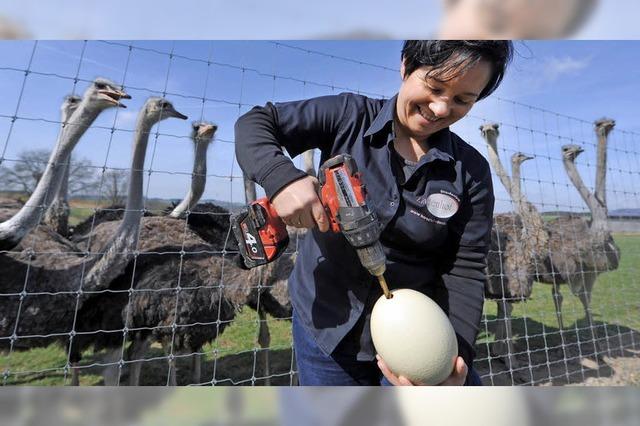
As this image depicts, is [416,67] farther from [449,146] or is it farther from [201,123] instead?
[201,123]

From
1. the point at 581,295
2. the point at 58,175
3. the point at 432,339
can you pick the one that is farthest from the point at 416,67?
the point at 581,295

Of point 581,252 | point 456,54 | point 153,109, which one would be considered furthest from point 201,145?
point 581,252

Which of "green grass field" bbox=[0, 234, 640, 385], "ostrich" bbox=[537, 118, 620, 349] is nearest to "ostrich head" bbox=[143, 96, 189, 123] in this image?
"green grass field" bbox=[0, 234, 640, 385]

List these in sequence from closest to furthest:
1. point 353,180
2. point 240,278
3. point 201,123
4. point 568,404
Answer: point 568,404 → point 353,180 → point 240,278 → point 201,123

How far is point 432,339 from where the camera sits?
0.71m

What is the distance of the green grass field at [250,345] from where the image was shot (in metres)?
2.45

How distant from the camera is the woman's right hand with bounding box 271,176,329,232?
634mm

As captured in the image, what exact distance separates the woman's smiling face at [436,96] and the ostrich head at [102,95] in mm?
2006

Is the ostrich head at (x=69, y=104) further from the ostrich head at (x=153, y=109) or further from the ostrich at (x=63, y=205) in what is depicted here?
the ostrich head at (x=153, y=109)

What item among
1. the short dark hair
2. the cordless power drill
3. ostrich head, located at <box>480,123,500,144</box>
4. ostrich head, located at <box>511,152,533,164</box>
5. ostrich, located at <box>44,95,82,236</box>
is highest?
ostrich head, located at <box>480,123,500,144</box>

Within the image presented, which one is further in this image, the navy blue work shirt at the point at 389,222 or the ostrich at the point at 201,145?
the ostrich at the point at 201,145

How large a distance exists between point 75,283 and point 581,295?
10.7ft

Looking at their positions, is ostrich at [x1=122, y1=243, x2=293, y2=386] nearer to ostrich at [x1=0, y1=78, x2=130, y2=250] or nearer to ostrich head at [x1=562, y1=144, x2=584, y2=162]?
ostrich at [x1=0, y1=78, x2=130, y2=250]

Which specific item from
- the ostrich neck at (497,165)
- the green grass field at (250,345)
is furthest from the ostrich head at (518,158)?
the green grass field at (250,345)
